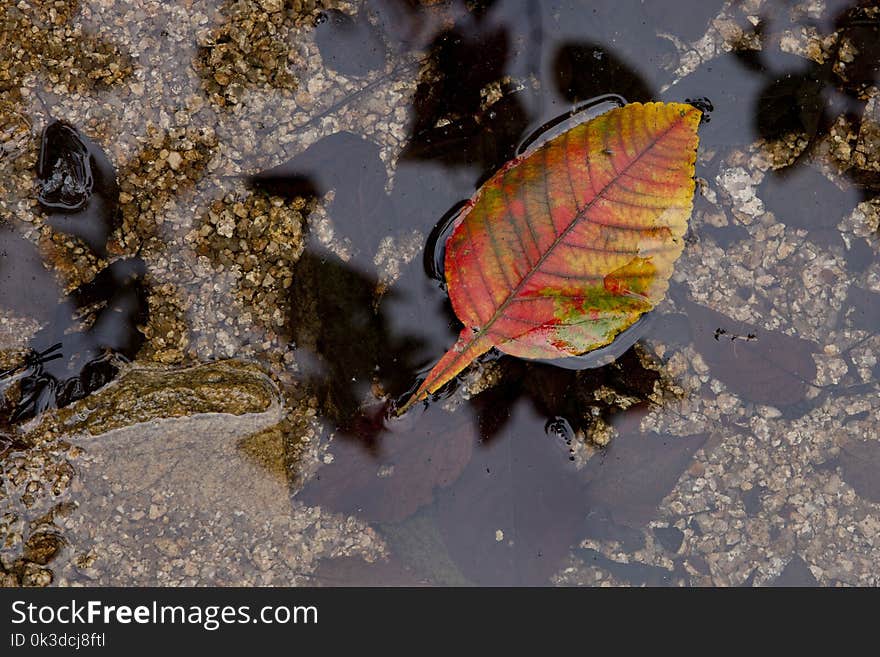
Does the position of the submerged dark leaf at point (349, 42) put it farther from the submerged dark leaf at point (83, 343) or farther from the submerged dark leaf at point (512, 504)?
the submerged dark leaf at point (512, 504)

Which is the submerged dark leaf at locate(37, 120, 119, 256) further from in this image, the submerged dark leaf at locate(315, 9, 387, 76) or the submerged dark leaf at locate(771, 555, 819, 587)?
the submerged dark leaf at locate(771, 555, 819, 587)

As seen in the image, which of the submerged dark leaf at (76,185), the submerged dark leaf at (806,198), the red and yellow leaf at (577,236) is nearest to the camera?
the red and yellow leaf at (577,236)

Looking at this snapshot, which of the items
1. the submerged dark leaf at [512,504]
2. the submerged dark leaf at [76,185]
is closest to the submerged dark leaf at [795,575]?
the submerged dark leaf at [512,504]
